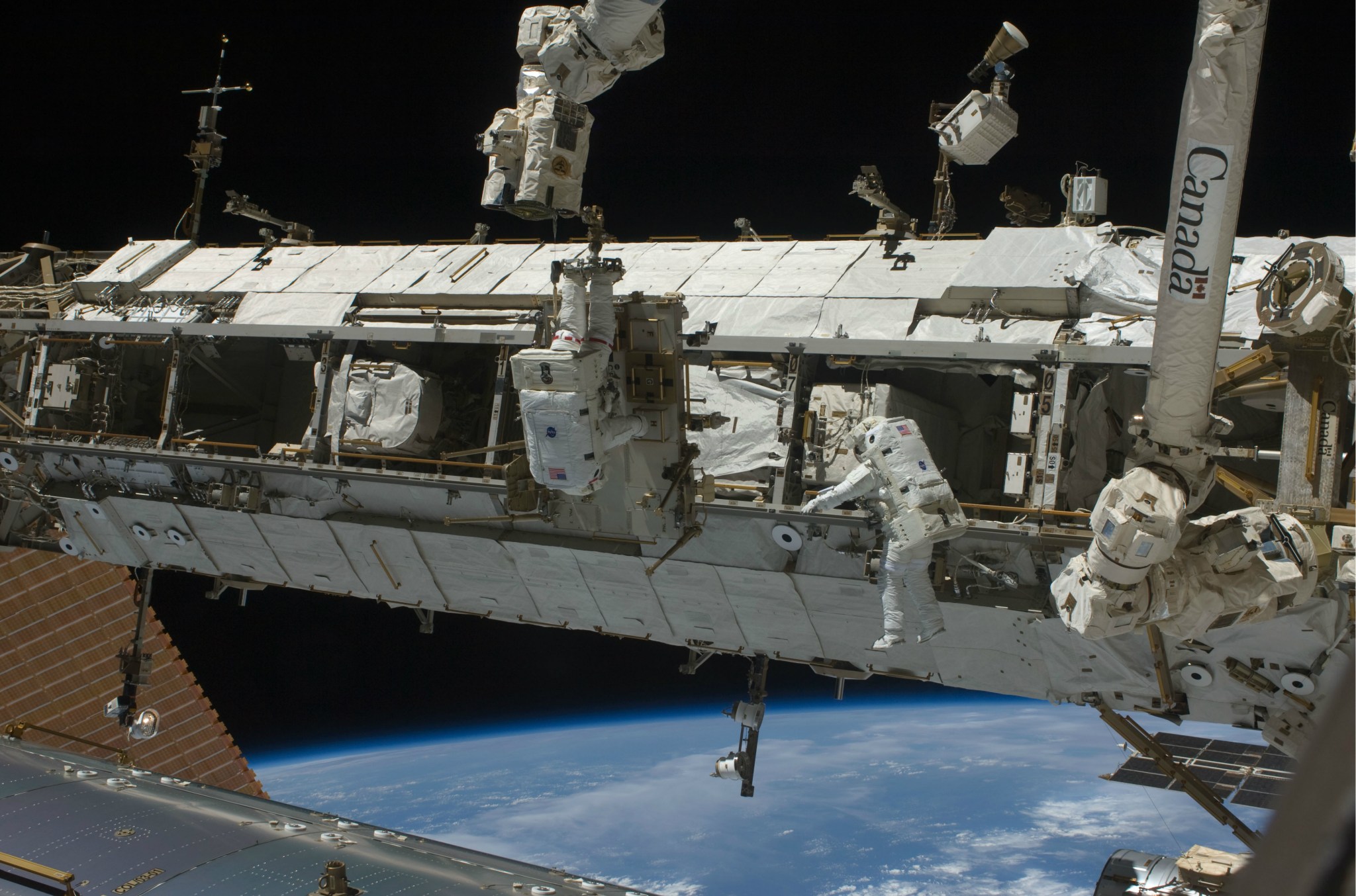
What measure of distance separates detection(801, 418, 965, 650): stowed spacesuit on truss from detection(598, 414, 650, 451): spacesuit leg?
3.83ft

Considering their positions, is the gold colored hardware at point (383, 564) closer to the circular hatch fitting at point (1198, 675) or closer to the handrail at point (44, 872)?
the handrail at point (44, 872)

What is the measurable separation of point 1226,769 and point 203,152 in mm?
11423

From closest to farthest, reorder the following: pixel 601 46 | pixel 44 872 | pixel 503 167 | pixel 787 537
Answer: pixel 44 872, pixel 601 46, pixel 787 537, pixel 503 167

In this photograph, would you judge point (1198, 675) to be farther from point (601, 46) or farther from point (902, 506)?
point (601, 46)

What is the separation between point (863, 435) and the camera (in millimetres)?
6273

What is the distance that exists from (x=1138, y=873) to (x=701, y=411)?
4537mm

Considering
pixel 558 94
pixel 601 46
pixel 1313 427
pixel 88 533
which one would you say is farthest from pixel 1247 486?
pixel 88 533

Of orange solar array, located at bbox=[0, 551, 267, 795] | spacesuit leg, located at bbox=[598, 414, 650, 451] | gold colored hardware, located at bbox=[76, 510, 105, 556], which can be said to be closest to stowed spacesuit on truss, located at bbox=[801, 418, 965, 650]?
spacesuit leg, located at bbox=[598, 414, 650, 451]

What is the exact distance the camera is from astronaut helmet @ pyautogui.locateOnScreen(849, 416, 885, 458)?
623cm

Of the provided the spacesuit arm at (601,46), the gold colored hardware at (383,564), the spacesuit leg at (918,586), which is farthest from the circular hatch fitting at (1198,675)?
the gold colored hardware at (383,564)

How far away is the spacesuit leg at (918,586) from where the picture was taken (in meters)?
6.13

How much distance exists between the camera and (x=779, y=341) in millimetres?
7211

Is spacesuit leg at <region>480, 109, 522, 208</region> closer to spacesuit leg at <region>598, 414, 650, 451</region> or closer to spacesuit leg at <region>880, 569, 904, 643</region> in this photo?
spacesuit leg at <region>598, 414, 650, 451</region>

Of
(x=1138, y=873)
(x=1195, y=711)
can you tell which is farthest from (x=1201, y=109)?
(x=1138, y=873)
